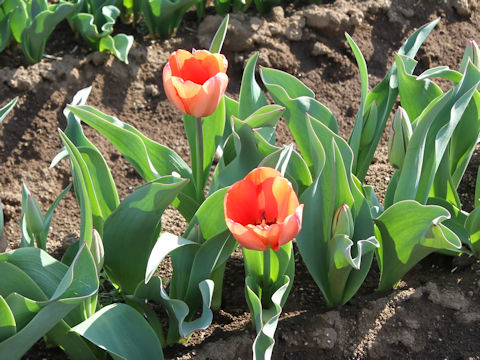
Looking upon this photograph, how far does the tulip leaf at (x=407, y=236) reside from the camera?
196 centimetres

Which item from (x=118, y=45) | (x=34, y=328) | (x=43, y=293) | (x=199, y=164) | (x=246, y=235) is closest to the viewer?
(x=246, y=235)

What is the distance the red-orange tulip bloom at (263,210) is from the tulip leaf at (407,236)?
49 cm

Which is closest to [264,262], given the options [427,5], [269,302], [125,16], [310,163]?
[269,302]

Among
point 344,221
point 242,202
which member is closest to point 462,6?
point 344,221

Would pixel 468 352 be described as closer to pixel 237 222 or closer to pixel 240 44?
pixel 237 222

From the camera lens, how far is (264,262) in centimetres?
192

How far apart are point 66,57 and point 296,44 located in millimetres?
1086

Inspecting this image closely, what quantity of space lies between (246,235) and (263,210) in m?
0.13

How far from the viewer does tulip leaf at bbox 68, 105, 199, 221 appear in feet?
6.84

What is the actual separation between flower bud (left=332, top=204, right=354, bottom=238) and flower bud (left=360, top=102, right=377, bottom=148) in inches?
19.3

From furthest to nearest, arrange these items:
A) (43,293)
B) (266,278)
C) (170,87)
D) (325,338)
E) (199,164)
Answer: (199,164) → (325,338) → (266,278) → (170,87) → (43,293)

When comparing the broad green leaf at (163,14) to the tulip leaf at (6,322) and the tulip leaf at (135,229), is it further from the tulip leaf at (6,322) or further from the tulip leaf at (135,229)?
the tulip leaf at (6,322)

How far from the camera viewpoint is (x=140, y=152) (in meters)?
2.15

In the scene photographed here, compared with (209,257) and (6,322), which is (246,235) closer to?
(209,257)
